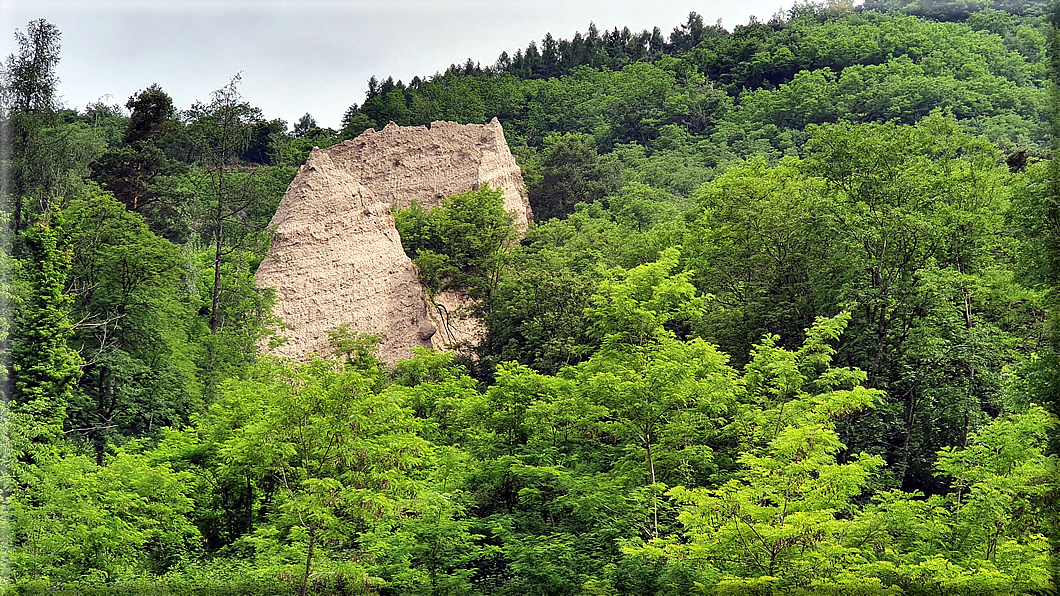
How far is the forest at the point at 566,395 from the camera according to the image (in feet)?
42.2

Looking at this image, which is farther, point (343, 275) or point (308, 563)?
point (343, 275)

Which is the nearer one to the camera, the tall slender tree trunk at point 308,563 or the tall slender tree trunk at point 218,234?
the tall slender tree trunk at point 308,563

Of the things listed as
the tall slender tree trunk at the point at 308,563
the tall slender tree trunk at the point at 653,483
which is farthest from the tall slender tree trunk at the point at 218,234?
the tall slender tree trunk at the point at 653,483

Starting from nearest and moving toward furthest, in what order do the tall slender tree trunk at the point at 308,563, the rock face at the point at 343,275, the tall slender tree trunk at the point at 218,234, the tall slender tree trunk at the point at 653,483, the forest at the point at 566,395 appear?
1. the forest at the point at 566,395
2. the tall slender tree trunk at the point at 308,563
3. the tall slender tree trunk at the point at 653,483
4. the tall slender tree trunk at the point at 218,234
5. the rock face at the point at 343,275

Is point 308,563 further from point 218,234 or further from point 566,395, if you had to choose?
point 218,234

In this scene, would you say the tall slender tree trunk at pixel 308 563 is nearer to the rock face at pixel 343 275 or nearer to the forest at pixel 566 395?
the forest at pixel 566 395

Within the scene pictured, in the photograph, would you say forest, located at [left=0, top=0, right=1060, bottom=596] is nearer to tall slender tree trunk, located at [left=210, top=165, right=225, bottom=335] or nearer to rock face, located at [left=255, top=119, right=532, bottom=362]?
tall slender tree trunk, located at [left=210, top=165, right=225, bottom=335]

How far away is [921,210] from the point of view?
21.0m

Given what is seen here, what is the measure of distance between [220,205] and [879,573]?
72.3 feet

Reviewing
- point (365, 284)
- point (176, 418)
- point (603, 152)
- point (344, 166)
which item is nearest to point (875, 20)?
point (603, 152)

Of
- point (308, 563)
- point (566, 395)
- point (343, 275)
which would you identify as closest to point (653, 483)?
point (566, 395)

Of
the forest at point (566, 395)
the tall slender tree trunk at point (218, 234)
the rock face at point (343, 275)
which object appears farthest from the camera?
→ the rock face at point (343, 275)

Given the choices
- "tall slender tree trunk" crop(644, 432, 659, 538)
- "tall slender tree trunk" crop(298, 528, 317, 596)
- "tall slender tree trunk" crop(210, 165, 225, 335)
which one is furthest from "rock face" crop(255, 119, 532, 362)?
"tall slender tree trunk" crop(298, 528, 317, 596)

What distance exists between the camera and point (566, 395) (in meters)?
17.3
